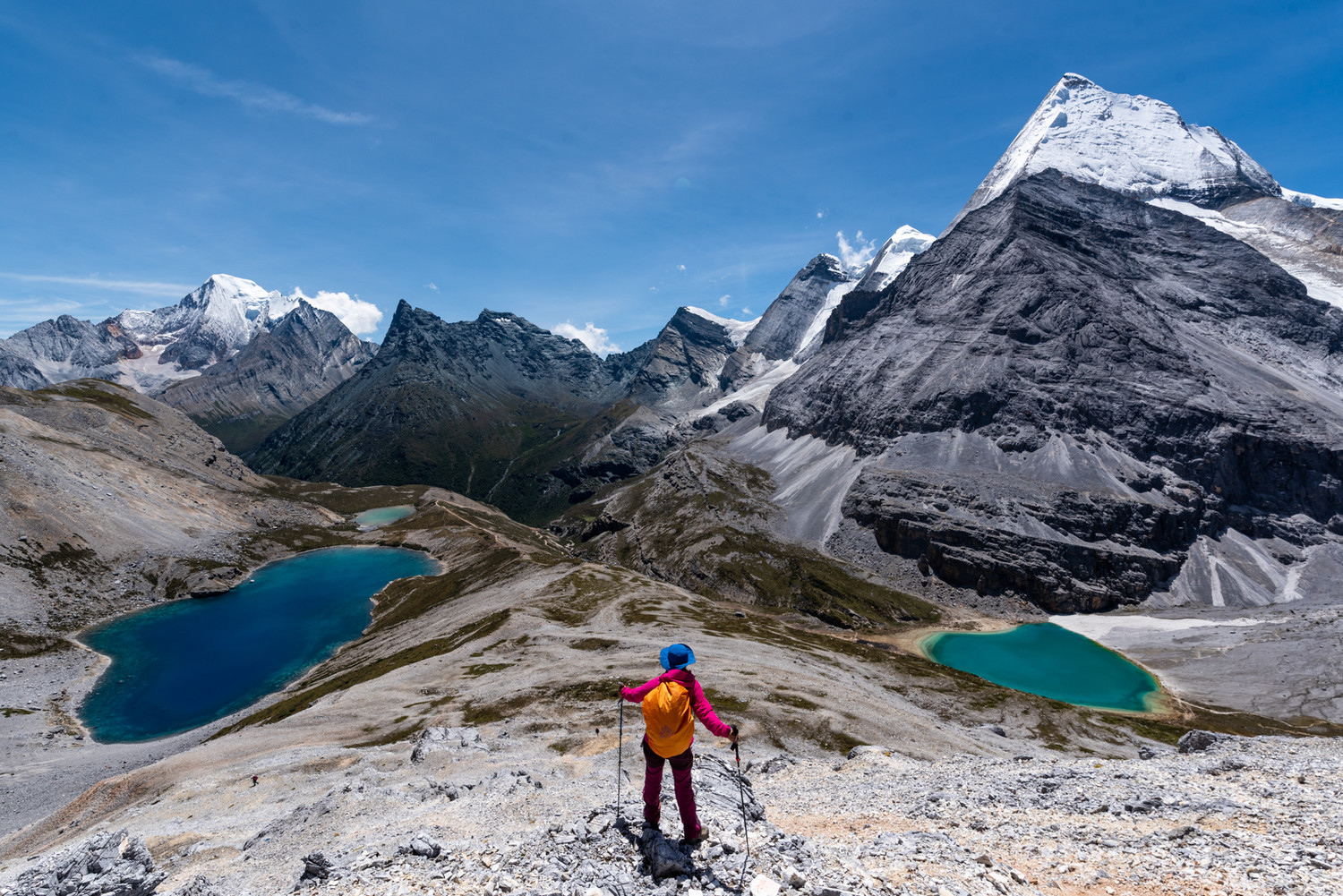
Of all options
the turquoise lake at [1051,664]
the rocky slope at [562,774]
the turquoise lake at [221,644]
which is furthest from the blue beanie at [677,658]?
the turquoise lake at [1051,664]

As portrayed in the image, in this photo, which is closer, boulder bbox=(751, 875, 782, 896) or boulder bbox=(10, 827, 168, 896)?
boulder bbox=(751, 875, 782, 896)

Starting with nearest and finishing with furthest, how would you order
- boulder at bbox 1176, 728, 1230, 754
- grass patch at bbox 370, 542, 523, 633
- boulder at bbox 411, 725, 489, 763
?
boulder at bbox 1176, 728, 1230, 754, boulder at bbox 411, 725, 489, 763, grass patch at bbox 370, 542, 523, 633

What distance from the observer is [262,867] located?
54.3 feet

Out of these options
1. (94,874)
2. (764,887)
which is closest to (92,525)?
(94,874)

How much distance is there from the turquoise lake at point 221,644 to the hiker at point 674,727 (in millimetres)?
100511

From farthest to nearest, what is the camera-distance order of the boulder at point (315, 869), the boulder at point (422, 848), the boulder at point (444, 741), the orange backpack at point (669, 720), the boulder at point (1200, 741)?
the boulder at point (444, 741)
the boulder at point (1200, 741)
the boulder at point (422, 848)
the boulder at point (315, 869)
the orange backpack at point (669, 720)

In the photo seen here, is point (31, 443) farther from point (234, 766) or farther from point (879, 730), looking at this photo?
point (879, 730)

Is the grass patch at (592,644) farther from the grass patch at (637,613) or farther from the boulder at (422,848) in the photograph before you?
the boulder at (422,848)

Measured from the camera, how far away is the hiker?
39.7ft

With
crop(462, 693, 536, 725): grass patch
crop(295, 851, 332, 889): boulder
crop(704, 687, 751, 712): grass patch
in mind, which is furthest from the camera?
crop(704, 687, 751, 712): grass patch

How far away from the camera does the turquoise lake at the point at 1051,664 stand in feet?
344

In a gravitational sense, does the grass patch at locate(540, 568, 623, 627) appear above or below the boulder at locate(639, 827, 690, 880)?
below

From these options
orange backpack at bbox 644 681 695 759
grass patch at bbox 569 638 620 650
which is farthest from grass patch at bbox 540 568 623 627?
orange backpack at bbox 644 681 695 759

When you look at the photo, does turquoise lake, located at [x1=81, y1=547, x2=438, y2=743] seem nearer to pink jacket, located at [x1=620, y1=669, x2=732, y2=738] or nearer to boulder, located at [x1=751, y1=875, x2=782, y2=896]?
pink jacket, located at [x1=620, y1=669, x2=732, y2=738]
